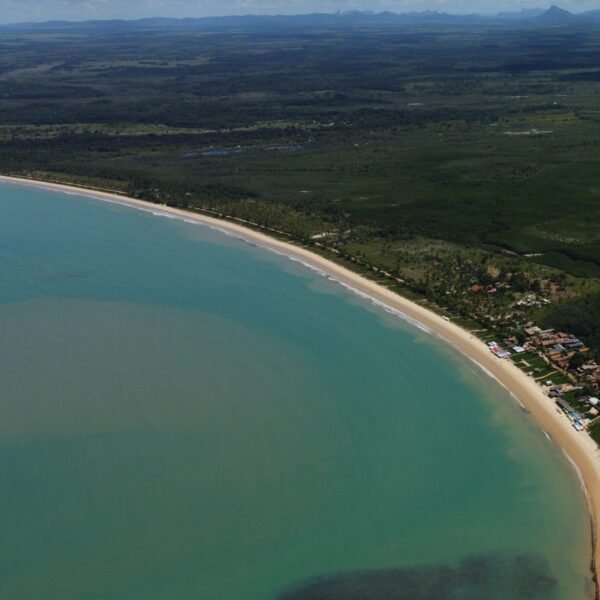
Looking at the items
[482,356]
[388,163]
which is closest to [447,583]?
[482,356]

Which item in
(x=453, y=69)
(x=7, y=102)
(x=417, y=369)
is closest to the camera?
(x=417, y=369)

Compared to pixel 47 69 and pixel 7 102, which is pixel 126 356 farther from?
pixel 47 69

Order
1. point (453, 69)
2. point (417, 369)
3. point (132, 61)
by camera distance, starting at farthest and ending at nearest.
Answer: point (132, 61) < point (453, 69) < point (417, 369)

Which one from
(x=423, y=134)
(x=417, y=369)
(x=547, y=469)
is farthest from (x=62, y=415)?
(x=423, y=134)

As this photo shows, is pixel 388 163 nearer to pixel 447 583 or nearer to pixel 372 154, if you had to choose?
pixel 372 154

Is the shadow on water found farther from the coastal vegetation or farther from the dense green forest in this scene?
the dense green forest

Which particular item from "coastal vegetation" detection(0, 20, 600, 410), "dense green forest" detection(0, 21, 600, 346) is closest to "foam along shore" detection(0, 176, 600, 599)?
"coastal vegetation" detection(0, 20, 600, 410)
